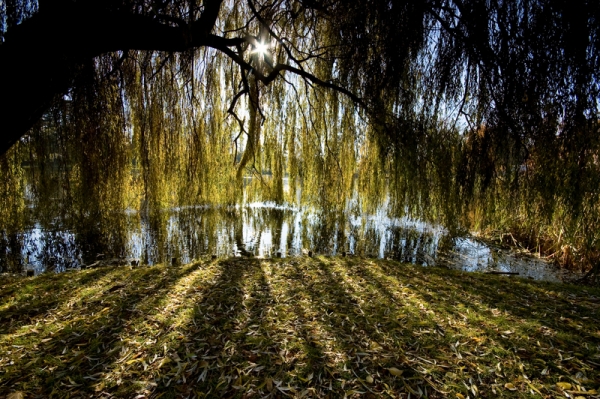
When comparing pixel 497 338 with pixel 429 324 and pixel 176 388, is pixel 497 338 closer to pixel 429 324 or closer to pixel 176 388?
pixel 429 324

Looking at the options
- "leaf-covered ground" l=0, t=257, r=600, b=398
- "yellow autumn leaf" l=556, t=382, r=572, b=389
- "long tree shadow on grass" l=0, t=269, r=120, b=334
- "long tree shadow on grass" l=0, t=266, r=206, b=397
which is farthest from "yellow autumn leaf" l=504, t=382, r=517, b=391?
"long tree shadow on grass" l=0, t=269, r=120, b=334

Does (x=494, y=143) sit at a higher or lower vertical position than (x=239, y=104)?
lower

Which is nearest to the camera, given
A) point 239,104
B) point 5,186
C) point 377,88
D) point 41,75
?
point 41,75

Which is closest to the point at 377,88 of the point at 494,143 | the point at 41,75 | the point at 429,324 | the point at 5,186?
the point at 494,143

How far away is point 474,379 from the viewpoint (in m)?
Answer: 1.49

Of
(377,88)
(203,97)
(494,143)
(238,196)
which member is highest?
(203,97)

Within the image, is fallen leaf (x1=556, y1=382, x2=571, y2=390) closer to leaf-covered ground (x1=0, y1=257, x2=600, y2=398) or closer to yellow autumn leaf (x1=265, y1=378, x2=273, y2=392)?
leaf-covered ground (x1=0, y1=257, x2=600, y2=398)

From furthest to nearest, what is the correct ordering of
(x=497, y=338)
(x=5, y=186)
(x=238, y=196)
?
(x=238, y=196) < (x=5, y=186) < (x=497, y=338)

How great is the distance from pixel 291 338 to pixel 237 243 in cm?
400

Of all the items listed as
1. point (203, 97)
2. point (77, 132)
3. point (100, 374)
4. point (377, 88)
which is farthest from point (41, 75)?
point (203, 97)

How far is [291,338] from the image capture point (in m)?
1.84

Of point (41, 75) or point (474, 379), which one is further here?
point (41, 75)

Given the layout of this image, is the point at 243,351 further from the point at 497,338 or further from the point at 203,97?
the point at 203,97

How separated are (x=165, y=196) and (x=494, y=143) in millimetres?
3625
